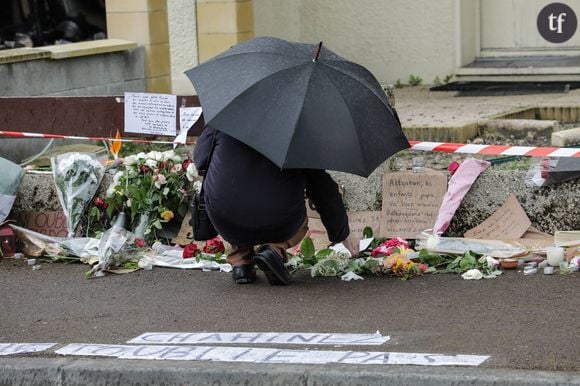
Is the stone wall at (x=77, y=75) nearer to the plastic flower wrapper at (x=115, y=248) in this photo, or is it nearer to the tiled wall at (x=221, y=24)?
the tiled wall at (x=221, y=24)

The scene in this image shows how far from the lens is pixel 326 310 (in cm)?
631

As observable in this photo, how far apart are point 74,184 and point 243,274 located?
5.26ft

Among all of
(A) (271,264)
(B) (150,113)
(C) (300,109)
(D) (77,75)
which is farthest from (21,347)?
(D) (77,75)

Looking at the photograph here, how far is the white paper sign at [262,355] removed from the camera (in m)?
5.34

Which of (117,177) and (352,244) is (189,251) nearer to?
(117,177)

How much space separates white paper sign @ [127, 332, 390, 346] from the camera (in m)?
5.73

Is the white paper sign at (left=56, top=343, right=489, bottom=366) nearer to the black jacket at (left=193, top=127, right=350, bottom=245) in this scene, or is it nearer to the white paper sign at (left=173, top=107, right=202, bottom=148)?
the black jacket at (left=193, top=127, right=350, bottom=245)

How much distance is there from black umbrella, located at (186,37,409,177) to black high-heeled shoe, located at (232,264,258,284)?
966 mm

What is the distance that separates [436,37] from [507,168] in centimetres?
479

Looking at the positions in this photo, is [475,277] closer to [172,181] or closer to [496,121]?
[172,181]

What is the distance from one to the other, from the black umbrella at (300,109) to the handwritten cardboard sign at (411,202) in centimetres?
102

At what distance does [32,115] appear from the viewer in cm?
880

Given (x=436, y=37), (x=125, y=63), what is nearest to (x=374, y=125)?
(x=125, y=63)

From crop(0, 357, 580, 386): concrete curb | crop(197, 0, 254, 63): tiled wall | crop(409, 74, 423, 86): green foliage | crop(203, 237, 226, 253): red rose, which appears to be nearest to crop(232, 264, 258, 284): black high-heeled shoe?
crop(203, 237, 226, 253): red rose
